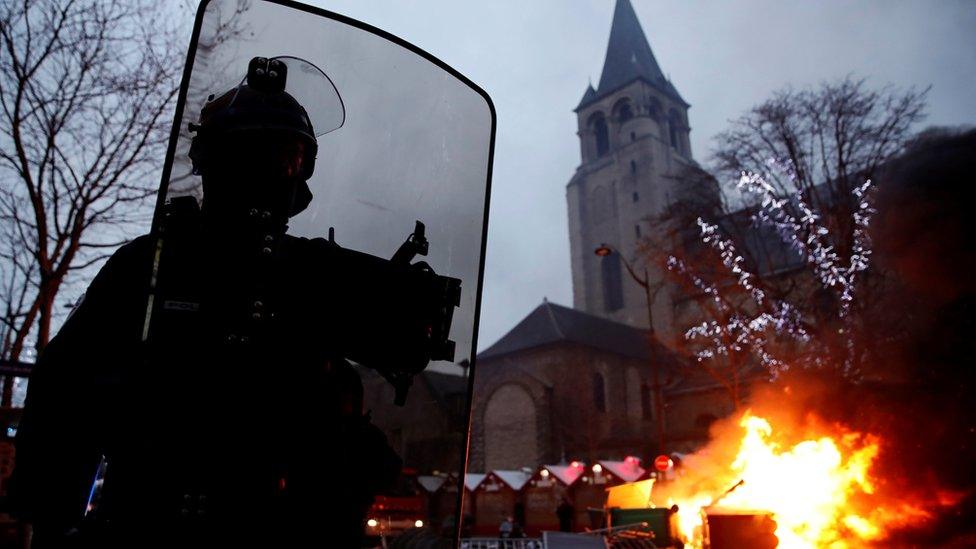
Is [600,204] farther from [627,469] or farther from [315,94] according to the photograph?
[315,94]

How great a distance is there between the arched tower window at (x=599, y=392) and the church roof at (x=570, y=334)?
2.01 meters

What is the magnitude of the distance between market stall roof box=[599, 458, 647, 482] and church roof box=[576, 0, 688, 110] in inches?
1598

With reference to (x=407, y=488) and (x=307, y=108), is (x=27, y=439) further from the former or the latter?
(x=307, y=108)

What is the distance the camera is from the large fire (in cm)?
1138

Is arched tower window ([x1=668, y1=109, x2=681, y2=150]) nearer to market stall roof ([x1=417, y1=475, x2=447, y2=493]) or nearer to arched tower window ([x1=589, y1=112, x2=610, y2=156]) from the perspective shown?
arched tower window ([x1=589, y1=112, x2=610, y2=156])

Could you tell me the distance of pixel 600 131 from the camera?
60.2 metres

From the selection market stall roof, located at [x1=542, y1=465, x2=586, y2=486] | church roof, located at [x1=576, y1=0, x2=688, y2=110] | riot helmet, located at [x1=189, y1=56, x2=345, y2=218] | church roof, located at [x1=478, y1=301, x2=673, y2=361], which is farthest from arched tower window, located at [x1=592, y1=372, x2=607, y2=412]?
riot helmet, located at [x1=189, y1=56, x2=345, y2=218]

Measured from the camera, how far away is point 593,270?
53062mm

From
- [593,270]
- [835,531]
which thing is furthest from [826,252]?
[593,270]

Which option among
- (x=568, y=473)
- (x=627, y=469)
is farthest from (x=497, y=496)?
(x=627, y=469)

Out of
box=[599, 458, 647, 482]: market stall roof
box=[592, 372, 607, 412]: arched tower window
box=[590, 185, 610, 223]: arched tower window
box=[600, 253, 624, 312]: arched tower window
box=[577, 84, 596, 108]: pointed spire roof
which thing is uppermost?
box=[577, 84, 596, 108]: pointed spire roof

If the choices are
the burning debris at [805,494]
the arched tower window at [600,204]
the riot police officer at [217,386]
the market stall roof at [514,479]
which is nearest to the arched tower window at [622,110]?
the arched tower window at [600,204]

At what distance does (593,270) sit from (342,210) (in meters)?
52.2

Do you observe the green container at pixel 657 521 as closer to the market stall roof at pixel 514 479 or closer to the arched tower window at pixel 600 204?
the market stall roof at pixel 514 479
